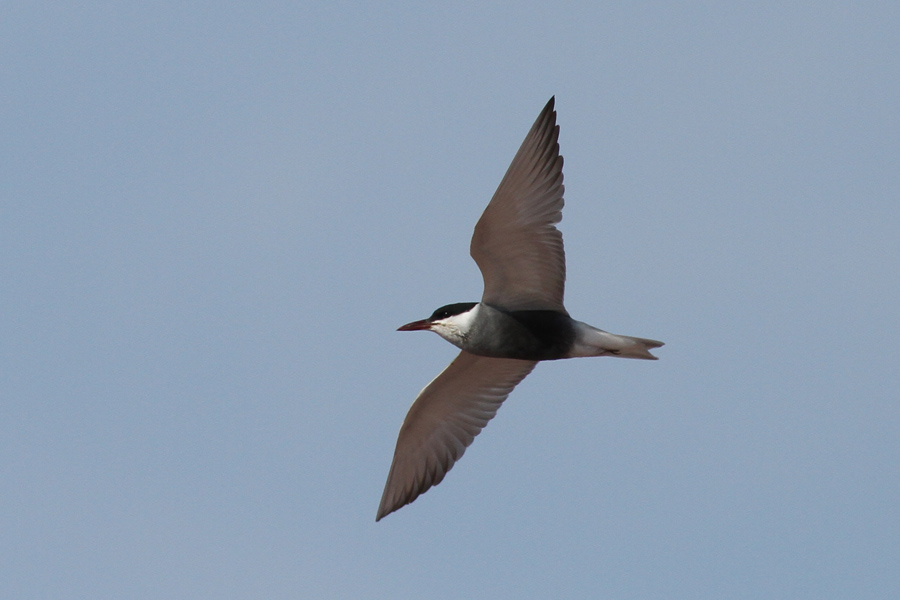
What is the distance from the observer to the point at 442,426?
16.5 m

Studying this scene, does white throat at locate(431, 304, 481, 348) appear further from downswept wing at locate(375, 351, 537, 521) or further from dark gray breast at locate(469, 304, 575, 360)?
downswept wing at locate(375, 351, 537, 521)

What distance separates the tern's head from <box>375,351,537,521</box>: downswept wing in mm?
1338

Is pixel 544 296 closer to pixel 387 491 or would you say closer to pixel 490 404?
pixel 490 404

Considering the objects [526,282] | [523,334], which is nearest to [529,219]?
[526,282]

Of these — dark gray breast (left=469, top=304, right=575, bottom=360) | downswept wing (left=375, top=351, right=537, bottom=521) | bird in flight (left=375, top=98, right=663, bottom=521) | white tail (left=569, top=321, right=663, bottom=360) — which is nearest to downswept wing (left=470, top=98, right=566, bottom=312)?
bird in flight (left=375, top=98, right=663, bottom=521)

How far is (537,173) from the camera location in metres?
14.8

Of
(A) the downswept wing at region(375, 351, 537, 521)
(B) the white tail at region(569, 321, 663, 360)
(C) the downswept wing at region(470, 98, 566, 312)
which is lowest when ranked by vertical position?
(A) the downswept wing at region(375, 351, 537, 521)

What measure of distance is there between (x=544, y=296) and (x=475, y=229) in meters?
1.16

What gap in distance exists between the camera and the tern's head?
15.0 m

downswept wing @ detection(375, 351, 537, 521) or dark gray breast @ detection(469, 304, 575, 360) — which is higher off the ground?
dark gray breast @ detection(469, 304, 575, 360)

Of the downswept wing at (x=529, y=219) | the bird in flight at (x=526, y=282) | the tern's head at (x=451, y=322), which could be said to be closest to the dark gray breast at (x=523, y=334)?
the bird in flight at (x=526, y=282)

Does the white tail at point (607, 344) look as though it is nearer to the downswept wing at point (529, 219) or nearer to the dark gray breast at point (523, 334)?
the dark gray breast at point (523, 334)

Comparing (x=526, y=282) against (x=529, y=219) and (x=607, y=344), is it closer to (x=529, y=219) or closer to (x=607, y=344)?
(x=529, y=219)

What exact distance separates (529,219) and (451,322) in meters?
1.42
